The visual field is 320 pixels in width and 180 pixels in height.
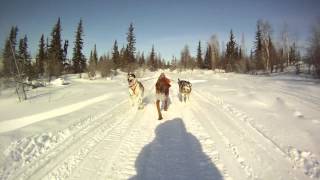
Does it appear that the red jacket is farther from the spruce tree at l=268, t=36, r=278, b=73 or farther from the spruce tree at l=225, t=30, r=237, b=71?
the spruce tree at l=225, t=30, r=237, b=71

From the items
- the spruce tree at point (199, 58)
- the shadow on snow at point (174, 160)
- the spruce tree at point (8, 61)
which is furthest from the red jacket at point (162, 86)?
the spruce tree at point (199, 58)

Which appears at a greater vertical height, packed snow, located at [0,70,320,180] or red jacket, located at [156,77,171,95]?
red jacket, located at [156,77,171,95]

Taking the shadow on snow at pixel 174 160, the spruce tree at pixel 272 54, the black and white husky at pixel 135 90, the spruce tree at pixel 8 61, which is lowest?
the shadow on snow at pixel 174 160

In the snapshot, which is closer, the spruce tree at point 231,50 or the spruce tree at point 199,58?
the spruce tree at point 231,50

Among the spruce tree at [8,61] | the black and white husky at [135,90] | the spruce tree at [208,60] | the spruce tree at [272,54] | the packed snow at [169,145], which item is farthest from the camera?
the spruce tree at [208,60]

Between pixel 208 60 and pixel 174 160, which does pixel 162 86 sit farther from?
pixel 208 60

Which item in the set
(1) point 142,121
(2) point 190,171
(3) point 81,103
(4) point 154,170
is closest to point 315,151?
(2) point 190,171

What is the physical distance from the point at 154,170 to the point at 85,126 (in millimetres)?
4975

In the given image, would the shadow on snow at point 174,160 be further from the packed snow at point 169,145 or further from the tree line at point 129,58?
the tree line at point 129,58

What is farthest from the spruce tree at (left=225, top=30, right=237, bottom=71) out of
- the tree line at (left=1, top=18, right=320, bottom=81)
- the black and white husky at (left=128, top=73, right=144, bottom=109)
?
the black and white husky at (left=128, top=73, right=144, bottom=109)

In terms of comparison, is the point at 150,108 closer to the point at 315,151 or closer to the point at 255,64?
the point at 315,151

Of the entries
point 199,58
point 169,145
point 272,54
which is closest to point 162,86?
point 169,145

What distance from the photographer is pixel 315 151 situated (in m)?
7.63

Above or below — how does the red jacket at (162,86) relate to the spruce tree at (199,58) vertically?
below
